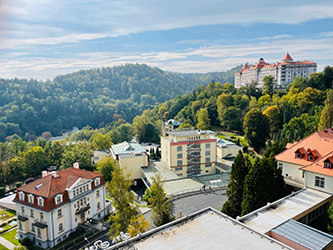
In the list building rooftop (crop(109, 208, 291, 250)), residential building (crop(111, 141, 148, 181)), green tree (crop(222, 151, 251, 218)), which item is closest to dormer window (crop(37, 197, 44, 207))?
building rooftop (crop(109, 208, 291, 250))

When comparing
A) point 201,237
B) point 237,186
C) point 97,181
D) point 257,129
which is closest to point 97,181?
point 97,181

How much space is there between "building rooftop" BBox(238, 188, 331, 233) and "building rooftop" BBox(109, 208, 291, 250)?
105 inches

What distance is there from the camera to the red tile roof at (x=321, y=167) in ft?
80.3

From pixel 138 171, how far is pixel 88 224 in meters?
19.5

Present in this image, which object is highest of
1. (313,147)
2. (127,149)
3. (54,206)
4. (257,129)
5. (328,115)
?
(328,115)

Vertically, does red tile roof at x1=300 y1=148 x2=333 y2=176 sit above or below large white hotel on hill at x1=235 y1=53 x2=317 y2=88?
below

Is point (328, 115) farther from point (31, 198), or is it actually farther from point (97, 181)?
point (31, 198)

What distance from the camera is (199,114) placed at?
81.9m

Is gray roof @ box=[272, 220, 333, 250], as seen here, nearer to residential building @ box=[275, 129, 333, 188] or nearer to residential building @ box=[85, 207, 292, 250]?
residential building @ box=[85, 207, 292, 250]

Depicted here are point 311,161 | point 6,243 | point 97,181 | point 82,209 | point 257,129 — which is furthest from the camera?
point 257,129

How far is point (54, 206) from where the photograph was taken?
29.5 m

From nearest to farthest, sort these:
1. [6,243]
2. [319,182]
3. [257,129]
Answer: [319,182], [6,243], [257,129]

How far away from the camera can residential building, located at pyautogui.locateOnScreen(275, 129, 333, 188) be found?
81.6ft

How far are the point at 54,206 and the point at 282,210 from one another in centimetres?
Answer: 2295
